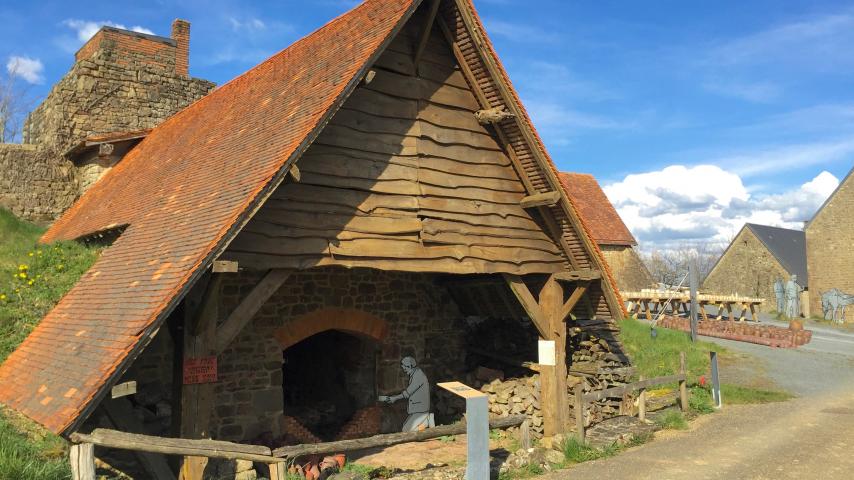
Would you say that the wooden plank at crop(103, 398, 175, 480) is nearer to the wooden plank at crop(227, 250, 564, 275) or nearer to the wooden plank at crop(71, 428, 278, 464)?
the wooden plank at crop(71, 428, 278, 464)

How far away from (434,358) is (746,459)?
505cm

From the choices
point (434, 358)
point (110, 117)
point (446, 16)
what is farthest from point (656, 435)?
point (110, 117)

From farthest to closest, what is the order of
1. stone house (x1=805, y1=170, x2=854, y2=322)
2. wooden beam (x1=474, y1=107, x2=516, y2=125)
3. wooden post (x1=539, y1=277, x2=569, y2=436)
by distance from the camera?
stone house (x1=805, y1=170, x2=854, y2=322), wooden post (x1=539, y1=277, x2=569, y2=436), wooden beam (x1=474, y1=107, x2=516, y2=125)

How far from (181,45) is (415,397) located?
48.2ft

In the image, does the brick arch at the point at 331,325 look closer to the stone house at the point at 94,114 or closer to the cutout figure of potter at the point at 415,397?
the cutout figure of potter at the point at 415,397

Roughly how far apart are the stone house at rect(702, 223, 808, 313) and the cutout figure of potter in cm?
3274

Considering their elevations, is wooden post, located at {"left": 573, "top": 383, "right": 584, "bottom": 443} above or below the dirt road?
above

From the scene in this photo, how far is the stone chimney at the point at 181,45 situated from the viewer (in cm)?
1916

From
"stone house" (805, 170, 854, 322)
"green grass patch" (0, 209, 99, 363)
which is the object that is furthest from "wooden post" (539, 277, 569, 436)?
"stone house" (805, 170, 854, 322)

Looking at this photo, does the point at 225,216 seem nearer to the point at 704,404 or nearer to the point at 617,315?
the point at 617,315

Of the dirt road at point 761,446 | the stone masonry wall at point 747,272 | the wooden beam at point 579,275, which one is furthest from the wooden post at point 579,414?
the stone masonry wall at point 747,272

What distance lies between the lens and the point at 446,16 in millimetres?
8164

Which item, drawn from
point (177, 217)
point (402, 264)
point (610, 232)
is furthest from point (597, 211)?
point (177, 217)

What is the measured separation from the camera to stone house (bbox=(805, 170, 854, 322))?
31.2 meters
